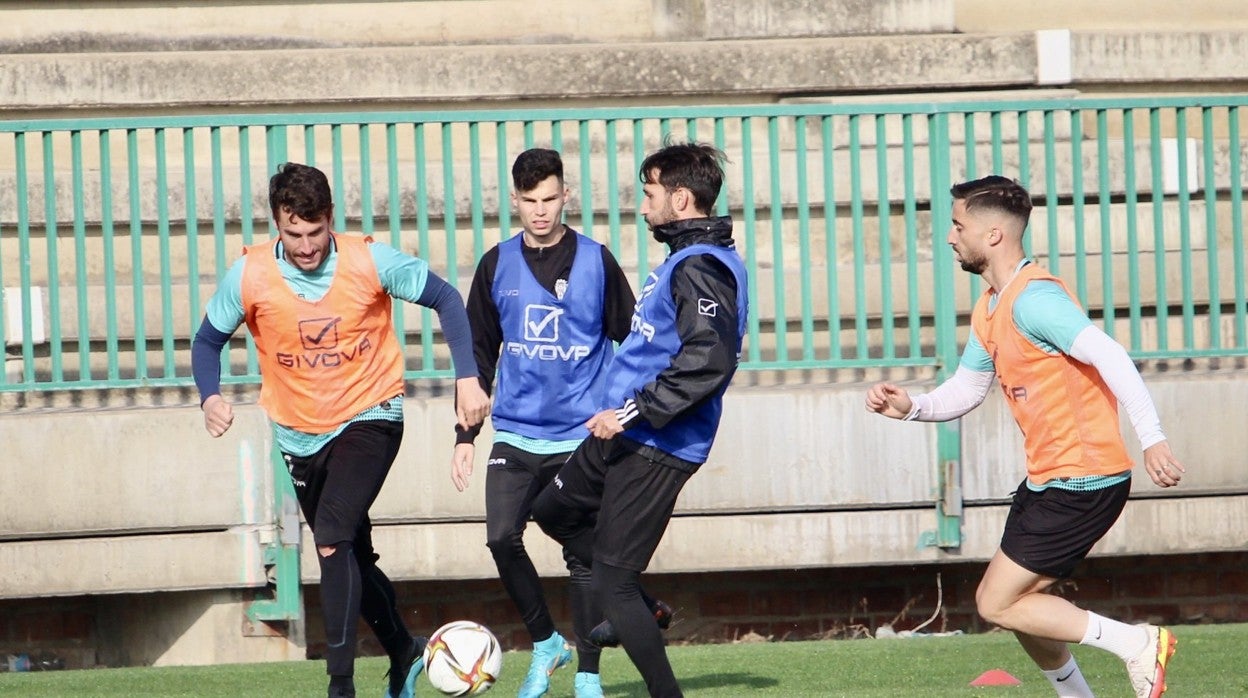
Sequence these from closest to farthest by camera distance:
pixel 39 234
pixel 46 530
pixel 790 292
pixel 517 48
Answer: pixel 46 530
pixel 790 292
pixel 39 234
pixel 517 48

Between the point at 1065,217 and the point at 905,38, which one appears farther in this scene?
the point at 905,38

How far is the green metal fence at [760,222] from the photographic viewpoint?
8539 mm

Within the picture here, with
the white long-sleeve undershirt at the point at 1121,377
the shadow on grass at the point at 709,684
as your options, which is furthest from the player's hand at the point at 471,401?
the white long-sleeve undershirt at the point at 1121,377

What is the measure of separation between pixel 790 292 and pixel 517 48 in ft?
9.27

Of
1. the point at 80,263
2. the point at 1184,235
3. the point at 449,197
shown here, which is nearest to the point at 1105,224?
the point at 1184,235

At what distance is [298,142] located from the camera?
10.9 meters

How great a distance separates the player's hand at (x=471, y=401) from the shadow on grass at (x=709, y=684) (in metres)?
1.60

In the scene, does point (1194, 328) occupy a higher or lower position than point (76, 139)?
lower

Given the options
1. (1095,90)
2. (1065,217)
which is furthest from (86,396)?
(1095,90)

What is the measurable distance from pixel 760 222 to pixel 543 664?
4133 millimetres

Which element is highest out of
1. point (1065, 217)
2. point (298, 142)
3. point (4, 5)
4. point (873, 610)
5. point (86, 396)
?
point (4, 5)

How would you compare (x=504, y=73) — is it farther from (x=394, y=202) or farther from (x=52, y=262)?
(x=52, y=262)

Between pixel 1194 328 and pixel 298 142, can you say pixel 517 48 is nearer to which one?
pixel 298 142

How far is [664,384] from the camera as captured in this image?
519cm
